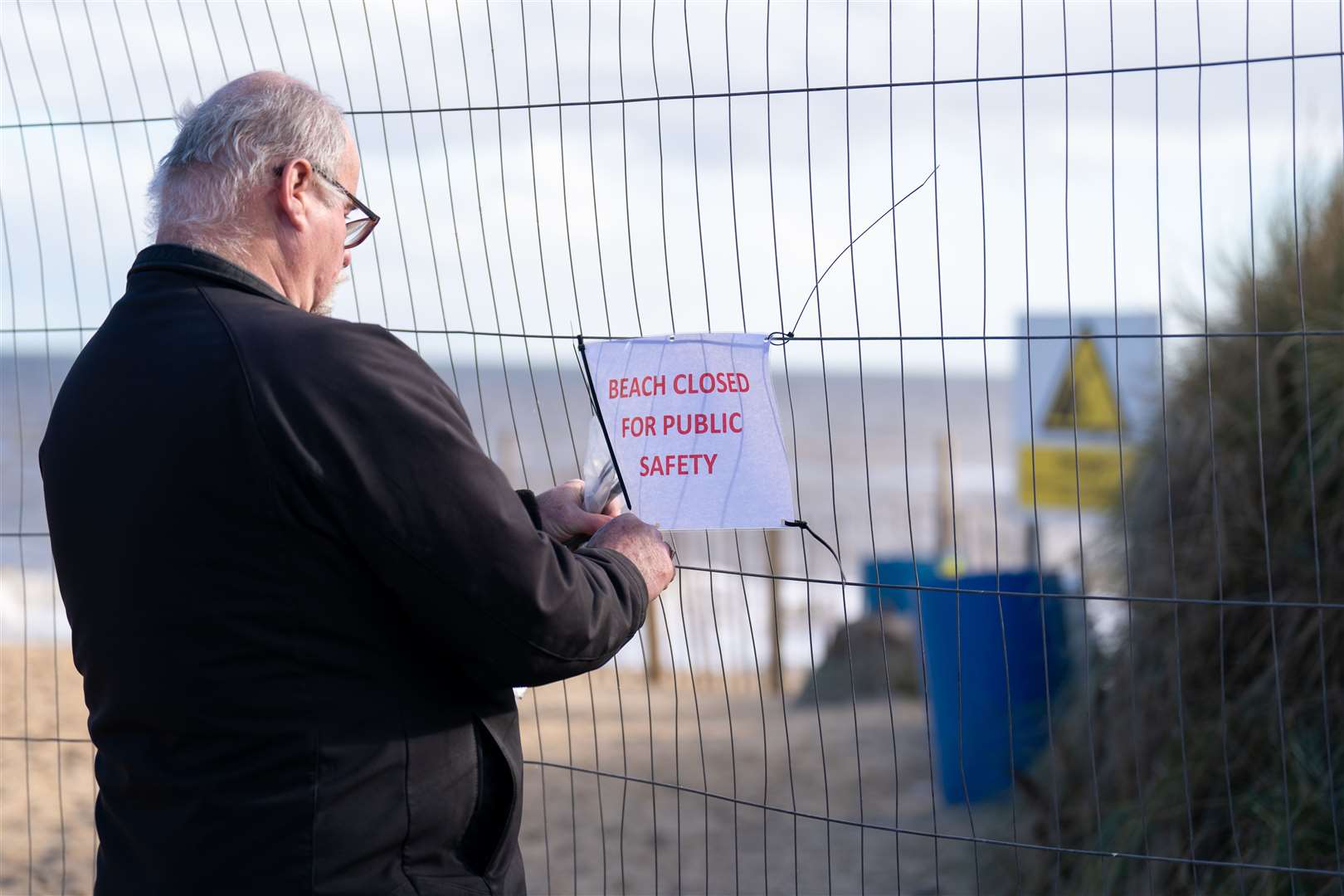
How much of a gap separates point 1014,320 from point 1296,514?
1.44 metres

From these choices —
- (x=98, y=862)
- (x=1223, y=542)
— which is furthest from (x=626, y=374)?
(x=1223, y=542)

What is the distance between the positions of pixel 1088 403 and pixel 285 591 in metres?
3.82

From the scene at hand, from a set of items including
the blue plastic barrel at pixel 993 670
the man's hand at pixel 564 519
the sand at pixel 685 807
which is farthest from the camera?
the blue plastic barrel at pixel 993 670

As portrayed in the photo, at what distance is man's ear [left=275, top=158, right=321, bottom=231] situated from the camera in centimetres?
176

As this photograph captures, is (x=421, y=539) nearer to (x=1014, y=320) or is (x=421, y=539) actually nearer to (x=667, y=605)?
(x=1014, y=320)

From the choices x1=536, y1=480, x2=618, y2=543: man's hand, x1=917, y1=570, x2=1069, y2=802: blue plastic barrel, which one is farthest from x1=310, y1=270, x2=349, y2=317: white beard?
x1=917, y1=570, x2=1069, y2=802: blue plastic barrel

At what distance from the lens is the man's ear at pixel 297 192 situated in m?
1.76

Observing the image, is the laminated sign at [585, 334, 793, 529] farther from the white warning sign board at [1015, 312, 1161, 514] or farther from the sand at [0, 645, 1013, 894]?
the white warning sign board at [1015, 312, 1161, 514]

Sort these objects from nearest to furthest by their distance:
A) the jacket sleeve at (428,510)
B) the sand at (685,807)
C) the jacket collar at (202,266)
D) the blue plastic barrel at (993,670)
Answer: the jacket sleeve at (428,510) < the jacket collar at (202,266) < the sand at (685,807) < the blue plastic barrel at (993,670)

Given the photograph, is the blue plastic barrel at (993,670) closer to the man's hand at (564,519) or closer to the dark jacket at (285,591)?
the man's hand at (564,519)

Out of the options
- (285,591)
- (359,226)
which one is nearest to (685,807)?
(359,226)

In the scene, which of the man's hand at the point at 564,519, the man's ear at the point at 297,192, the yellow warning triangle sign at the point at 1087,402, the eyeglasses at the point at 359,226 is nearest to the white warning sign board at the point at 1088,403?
the yellow warning triangle sign at the point at 1087,402

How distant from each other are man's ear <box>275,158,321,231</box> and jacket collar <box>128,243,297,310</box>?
11 cm

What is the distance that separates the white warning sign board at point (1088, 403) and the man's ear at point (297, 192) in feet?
10.6
